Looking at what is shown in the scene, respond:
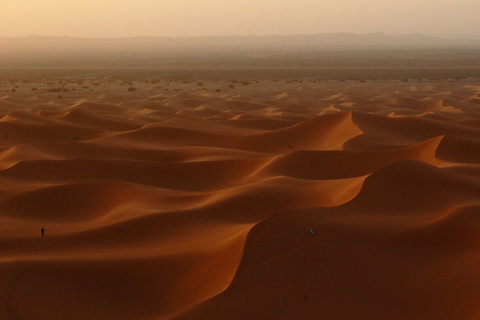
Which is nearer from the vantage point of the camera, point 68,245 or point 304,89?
point 68,245

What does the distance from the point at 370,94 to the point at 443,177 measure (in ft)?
77.0

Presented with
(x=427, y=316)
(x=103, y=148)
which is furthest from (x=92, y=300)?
(x=103, y=148)

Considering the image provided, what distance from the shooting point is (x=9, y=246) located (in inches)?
269

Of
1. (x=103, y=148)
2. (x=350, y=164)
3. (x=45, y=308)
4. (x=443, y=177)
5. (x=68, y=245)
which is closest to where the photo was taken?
(x=45, y=308)

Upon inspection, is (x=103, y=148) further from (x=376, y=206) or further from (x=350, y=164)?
(x=376, y=206)

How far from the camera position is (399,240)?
6.02m

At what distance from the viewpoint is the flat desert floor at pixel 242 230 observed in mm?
4840

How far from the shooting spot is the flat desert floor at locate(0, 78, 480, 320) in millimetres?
4840

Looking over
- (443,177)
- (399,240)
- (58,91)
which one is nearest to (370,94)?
(58,91)

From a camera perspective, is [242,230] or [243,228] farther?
[243,228]

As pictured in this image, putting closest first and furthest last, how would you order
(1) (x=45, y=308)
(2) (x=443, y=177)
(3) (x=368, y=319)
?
(3) (x=368, y=319) → (1) (x=45, y=308) → (2) (x=443, y=177)

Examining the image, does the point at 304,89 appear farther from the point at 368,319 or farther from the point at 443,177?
the point at 368,319

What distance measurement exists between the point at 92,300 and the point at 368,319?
2.50 metres

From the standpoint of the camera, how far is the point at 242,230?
6113 millimetres
